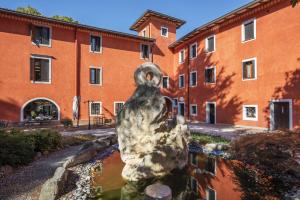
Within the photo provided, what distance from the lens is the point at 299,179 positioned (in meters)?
7.29

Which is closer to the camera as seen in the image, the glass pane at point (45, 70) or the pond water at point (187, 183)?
the pond water at point (187, 183)

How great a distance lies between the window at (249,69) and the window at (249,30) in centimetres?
188

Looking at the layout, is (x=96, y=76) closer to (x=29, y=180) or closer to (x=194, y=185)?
(x=29, y=180)

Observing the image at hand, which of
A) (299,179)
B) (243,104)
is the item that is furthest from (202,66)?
(299,179)

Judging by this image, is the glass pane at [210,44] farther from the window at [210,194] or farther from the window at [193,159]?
the window at [210,194]

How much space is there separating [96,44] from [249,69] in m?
15.4

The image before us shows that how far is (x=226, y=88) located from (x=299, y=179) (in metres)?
13.9

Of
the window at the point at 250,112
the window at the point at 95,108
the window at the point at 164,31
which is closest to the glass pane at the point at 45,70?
the window at the point at 95,108

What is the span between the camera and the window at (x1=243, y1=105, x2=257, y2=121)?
17.9 metres

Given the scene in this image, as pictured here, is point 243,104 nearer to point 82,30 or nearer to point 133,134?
point 133,134

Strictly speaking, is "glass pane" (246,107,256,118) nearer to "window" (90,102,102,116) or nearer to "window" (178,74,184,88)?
"window" (178,74,184,88)

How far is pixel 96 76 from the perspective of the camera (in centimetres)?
2338

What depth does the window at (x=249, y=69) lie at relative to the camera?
18.0 meters

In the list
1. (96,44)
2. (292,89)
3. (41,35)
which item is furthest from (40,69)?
(292,89)
